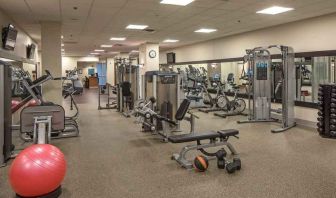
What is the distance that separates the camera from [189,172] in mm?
3723

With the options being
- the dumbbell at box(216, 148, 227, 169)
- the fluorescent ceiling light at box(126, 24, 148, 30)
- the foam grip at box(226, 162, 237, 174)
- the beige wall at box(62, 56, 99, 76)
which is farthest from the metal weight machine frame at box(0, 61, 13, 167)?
the beige wall at box(62, 56, 99, 76)

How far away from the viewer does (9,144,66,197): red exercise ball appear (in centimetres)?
266

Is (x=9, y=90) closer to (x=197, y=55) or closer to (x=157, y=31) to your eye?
(x=157, y=31)

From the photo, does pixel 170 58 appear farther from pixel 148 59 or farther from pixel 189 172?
pixel 189 172

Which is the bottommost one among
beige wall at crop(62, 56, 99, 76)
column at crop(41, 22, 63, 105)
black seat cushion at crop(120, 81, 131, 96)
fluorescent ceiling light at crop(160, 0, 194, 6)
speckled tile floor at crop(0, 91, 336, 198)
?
speckled tile floor at crop(0, 91, 336, 198)

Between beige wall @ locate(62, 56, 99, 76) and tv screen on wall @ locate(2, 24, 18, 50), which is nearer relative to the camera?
tv screen on wall @ locate(2, 24, 18, 50)

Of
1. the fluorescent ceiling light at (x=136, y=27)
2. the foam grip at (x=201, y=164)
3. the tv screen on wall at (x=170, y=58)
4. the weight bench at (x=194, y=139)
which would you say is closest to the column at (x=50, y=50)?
the fluorescent ceiling light at (x=136, y=27)

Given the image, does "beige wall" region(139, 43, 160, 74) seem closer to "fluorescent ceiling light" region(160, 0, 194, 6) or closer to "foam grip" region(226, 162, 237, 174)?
"fluorescent ceiling light" region(160, 0, 194, 6)

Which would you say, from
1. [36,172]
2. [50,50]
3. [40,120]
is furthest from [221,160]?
[50,50]

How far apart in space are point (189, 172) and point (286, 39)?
5513mm

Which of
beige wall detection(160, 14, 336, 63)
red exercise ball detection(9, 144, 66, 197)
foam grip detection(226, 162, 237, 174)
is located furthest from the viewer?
beige wall detection(160, 14, 336, 63)

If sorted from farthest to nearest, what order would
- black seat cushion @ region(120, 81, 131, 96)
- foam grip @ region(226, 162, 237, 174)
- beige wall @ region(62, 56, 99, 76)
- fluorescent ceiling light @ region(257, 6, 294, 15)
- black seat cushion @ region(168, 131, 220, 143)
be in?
beige wall @ region(62, 56, 99, 76)
black seat cushion @ region(120, 81, 131, 96)
fluorescent ceiling light @ region(257, 6, 294, 15)
black seat cushion @ region(168, 131, 220, 143)
foam grip @ region(226, 162, 237, 174)

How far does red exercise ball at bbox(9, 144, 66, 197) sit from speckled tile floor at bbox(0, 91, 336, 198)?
1.22 ft

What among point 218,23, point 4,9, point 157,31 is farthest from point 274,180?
point 157,31
